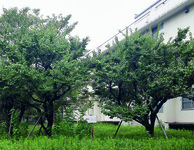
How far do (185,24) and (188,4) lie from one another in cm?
135

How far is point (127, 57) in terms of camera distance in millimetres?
10219

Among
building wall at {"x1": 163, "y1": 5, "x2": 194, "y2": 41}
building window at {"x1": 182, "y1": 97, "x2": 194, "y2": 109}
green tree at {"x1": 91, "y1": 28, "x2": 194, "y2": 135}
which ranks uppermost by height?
building wall at {"x1": 163, "y1": 5, "x2": 194, "y2": 41}

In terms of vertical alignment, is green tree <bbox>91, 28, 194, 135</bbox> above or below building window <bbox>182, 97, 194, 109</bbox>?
above

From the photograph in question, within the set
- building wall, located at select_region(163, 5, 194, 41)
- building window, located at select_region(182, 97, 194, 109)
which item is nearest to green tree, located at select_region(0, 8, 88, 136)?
building wall, located at select_region(163, 5, 194, 41)

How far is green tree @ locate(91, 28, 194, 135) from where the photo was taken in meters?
8.95

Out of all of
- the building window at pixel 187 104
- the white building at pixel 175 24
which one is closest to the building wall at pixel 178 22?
the white building at pixel 175 24

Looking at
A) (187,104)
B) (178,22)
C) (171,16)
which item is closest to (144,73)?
(187,104)

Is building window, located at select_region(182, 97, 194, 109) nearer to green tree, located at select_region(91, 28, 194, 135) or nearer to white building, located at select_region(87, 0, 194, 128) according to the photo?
white building, located at select_region(87, 0, 194, 128)

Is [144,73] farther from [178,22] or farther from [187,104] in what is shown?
[178,22]

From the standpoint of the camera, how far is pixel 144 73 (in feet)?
31.5

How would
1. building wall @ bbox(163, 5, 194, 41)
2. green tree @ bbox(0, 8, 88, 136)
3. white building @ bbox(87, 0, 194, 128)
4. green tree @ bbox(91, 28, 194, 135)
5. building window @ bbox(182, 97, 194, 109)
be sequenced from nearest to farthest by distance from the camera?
green tree @ bbox(91, 28, 194, 135), green tree @ bbox(0, 8, 88, 136), building window @ bbox(182, 97, 194, 109), white building @ bbox(87, 0, 194, 128), building wall @ bbox(163, 5, 194, 41)

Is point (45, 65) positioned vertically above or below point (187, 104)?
above

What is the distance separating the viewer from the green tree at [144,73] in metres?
8.95

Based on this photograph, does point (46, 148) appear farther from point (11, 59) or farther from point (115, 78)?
point (11, 59)
